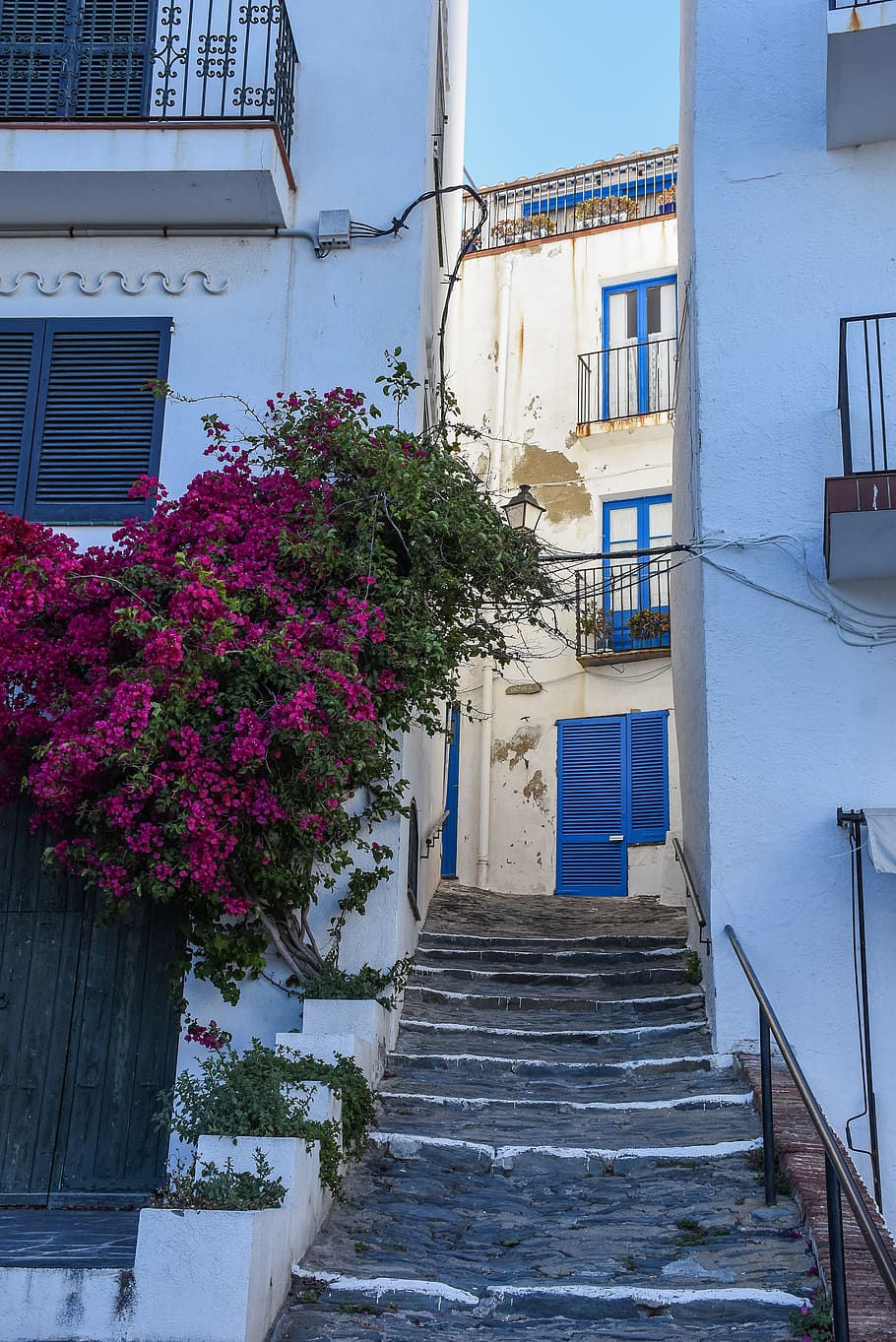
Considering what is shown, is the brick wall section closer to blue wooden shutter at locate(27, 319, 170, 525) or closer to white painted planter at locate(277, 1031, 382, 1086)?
white painted planter at locate(277, 1031, 382, 1086)

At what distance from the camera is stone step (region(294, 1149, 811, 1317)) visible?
18.4 ft

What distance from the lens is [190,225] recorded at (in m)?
9.53

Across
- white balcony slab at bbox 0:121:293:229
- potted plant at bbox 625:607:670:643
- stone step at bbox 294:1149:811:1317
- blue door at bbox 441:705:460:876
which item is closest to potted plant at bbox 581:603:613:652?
potted plant at bbox 625:607:670:643

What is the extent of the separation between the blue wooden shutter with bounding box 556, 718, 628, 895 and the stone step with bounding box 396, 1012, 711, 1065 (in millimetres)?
6318

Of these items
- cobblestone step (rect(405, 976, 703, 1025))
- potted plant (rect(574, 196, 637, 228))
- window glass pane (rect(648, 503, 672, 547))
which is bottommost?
cobblestone step (rect(405, 976, 703, 1025))

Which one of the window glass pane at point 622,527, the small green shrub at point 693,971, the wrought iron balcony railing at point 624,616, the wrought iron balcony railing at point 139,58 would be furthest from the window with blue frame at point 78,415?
the window glass pane at point 622,527

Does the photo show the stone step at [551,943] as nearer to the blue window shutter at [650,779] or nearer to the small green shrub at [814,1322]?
the blue window shutter at [650,779]

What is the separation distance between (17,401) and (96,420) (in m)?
0.60

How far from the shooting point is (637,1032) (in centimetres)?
834

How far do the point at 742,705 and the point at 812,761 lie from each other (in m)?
0.54

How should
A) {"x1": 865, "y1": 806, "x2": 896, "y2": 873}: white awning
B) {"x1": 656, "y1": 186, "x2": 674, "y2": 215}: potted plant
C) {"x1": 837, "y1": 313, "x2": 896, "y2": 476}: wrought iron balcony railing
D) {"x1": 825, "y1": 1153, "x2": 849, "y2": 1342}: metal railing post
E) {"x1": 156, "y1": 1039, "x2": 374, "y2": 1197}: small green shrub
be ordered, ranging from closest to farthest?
{"x1": 825, "y1": 1153, "x2": 849, "y2": 1342}: metal railing post → {"x1": 156, "y1": 1039, "x2": 374, "y2": 1197}: small green shrub → {"x1": 865, "y1": 806, "x2": 896, "y2": 873}: white awning → {"x1": 837, "y1": 313, "x2": 896, "y2": 476}: wrought iron balcony railing → {"x1": 656, "y1": 186, "x2": 674, "y2": 215}: potted plant

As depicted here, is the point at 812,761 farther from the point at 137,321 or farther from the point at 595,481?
the point at 595,481

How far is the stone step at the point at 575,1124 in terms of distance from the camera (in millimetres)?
6941

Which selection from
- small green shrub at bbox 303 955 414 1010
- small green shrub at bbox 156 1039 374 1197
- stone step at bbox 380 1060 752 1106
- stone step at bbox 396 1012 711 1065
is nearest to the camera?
small green shrub at bbox 156 1039 374 1197
